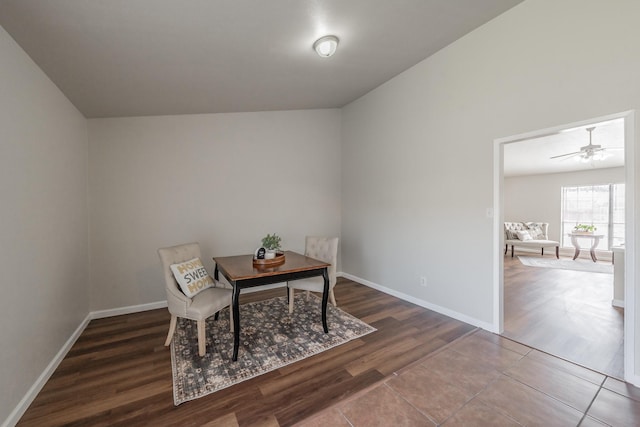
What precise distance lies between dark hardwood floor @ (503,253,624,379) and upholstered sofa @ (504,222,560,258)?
203 cm

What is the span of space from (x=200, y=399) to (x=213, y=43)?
2755mm

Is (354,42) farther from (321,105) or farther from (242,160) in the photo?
(242,160)

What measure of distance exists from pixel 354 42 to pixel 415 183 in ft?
6.11

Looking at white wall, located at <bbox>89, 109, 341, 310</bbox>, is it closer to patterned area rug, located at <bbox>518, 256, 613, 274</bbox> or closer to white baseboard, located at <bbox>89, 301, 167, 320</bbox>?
white baseboard, located at <bbox>89, 301, 167, 320</bbox>

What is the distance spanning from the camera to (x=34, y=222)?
6.63ft

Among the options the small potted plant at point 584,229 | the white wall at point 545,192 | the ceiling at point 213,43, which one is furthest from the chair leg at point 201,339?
the white wall at point 545,192

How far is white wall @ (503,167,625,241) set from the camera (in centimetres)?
719

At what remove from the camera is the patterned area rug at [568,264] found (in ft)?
18.2

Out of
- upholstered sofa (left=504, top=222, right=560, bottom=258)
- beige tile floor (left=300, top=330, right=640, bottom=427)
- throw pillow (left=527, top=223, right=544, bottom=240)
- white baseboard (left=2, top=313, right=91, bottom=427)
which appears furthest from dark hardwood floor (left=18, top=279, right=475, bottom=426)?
throw pillow (left=527, top=223, right=544, bottom=240)

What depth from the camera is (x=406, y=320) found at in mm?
3092

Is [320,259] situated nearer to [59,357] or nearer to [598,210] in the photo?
[59,357]

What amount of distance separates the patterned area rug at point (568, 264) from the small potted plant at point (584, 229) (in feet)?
2.49

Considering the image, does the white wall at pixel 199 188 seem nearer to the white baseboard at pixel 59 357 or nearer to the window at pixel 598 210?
the white baseboard at pixel 59 357

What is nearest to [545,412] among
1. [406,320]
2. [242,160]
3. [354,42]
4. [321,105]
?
[406,320]
